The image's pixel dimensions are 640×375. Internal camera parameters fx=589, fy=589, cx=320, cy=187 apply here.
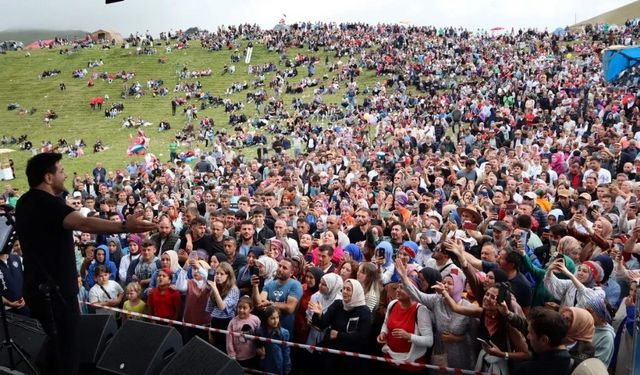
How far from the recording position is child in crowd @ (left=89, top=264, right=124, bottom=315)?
6.38 metres

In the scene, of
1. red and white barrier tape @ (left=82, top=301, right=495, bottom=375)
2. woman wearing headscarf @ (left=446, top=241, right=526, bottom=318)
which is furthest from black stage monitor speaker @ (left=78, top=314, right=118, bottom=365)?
woman wearing headscarf @ (left=446, top=241, right=526, bottom=318)

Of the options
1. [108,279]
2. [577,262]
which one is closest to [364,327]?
[577,262]

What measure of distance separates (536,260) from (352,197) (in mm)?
4433

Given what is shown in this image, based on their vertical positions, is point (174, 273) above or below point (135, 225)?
below

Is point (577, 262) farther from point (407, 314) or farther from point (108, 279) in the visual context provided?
point (108, 279)

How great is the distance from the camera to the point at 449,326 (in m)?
4.61

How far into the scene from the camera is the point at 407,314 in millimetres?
4738

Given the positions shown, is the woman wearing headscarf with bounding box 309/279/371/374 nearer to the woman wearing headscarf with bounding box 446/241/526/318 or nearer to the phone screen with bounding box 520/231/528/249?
the woman wearing headscarf with bounding box 446/241/526/318

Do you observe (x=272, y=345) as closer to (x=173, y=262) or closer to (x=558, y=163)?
(x=173, y=262)

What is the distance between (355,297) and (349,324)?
0.24 metres

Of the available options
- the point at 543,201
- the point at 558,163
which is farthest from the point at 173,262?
the point at 558,163

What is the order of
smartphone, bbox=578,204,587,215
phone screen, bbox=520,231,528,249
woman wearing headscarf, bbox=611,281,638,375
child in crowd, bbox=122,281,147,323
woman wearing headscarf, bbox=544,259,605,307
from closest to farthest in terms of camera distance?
1. woman wearing headscarf, bbox=611,281,638,375
2. woman wearing headscarf, bbox=544,259,605,307
3. child in crowd, bbox=122,281,147,323
4. phone screen, bbox=520,231,528,249
5. smartphone, bbox=578,204,587,215

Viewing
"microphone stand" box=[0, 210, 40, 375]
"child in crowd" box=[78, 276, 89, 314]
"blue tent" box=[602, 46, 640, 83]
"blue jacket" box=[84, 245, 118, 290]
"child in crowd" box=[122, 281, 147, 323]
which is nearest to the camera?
"microphone stand" box=[0, 210, 40, 375]

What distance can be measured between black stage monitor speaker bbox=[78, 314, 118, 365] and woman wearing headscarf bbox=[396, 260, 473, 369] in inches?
100
